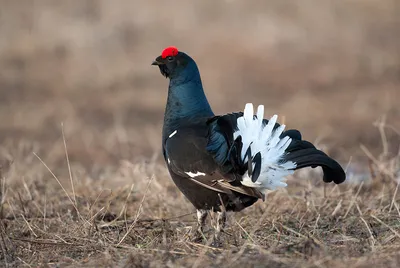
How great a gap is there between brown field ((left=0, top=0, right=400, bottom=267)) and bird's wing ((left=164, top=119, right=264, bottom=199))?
0.71ft

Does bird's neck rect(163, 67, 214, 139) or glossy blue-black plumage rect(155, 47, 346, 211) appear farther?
bird's neck rect(163, 67, 214, 139)

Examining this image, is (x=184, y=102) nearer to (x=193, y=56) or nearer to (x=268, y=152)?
(x=268, y=152)

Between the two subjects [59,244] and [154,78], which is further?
[154,78]

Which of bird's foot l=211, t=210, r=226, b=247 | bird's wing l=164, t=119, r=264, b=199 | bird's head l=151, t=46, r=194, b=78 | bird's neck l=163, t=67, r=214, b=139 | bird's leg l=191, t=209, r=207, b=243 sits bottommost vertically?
bird's leg l=191, t=209, r=207, b=243

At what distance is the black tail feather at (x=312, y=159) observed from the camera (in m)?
3.55

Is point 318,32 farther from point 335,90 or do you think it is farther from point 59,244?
point 59,244

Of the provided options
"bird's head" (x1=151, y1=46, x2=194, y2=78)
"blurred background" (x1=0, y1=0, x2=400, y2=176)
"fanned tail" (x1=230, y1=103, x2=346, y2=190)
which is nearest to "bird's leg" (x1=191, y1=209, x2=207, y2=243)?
"fanned tail" (x1=230, y1=103, x2=346, y2=190)

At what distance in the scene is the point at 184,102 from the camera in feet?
14.1

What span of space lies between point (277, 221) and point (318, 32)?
8909mm

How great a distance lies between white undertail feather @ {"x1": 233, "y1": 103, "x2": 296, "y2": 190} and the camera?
3.61 meters

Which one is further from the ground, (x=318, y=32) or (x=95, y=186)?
(x=318, y=32)

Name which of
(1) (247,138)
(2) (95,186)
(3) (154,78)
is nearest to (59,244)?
(1) (247,138)

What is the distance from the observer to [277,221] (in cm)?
415

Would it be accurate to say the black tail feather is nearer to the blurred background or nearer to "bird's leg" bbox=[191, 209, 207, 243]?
"bird's leg" bbox=[191, 209, 207, 243]
